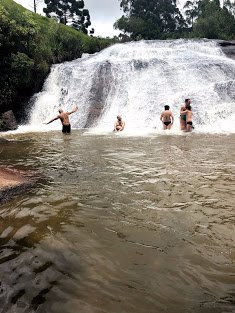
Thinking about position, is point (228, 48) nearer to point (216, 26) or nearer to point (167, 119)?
point (167, 119)

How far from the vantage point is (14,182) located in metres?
6.66

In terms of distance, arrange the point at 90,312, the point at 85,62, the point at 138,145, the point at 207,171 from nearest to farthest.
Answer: the point at 90,312 → the point at 207,171 → the point at 138,145 → the point at 85,62

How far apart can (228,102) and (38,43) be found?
518 inches

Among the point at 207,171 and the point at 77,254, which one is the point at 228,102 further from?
the point at 77,254

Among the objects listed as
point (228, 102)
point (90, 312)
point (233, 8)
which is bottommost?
point (90, 312)

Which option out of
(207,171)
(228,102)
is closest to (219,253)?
(207,171)

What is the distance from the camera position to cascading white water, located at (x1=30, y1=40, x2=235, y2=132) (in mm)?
18859

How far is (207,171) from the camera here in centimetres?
768

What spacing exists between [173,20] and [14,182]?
6725 centimetres

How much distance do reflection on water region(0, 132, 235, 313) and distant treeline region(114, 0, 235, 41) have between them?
44.5m

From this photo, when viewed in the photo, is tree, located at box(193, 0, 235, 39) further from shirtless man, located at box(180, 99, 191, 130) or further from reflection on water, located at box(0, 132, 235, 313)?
reflection on water, located at box(0, 132, 235, 313)

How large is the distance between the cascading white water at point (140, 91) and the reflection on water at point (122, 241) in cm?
1028

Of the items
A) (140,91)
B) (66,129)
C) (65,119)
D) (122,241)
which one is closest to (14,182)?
(122,241)

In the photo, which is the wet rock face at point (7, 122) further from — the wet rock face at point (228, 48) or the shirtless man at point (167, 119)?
the wet rock face at point (228, 48)
